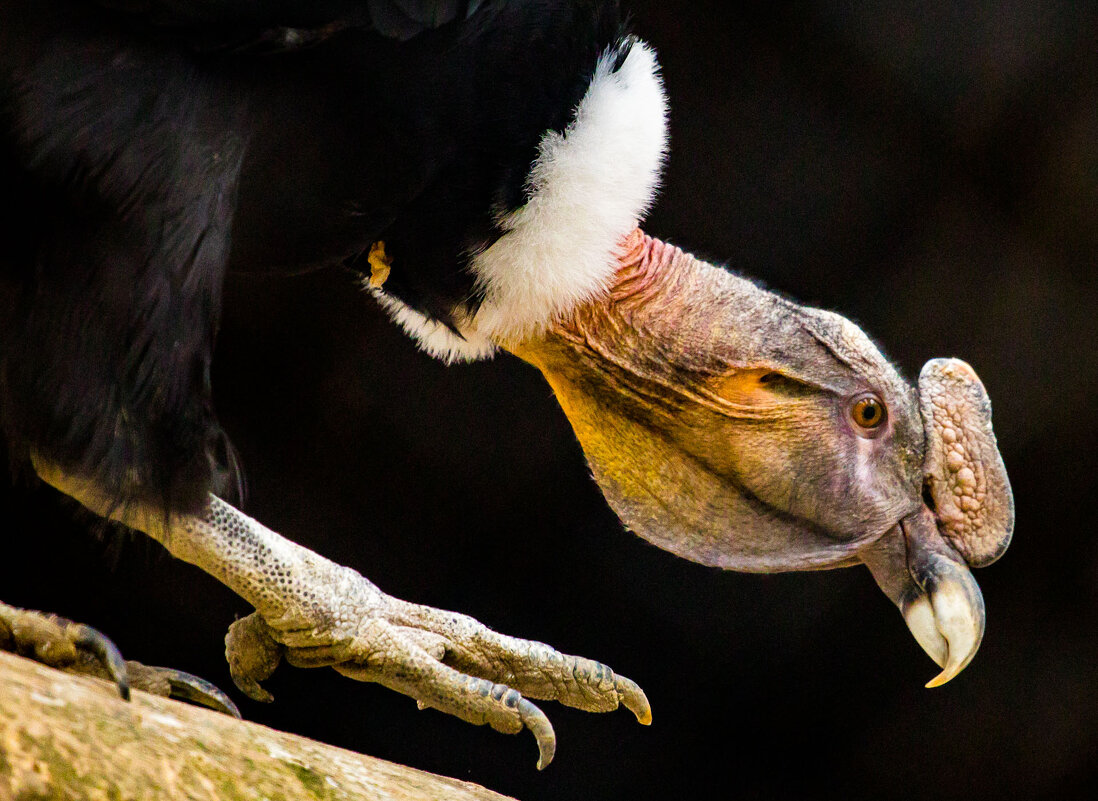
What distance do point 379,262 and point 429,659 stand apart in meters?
0.75

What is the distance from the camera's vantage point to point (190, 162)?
1722 millimetres

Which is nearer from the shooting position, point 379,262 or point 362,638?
point 362,638

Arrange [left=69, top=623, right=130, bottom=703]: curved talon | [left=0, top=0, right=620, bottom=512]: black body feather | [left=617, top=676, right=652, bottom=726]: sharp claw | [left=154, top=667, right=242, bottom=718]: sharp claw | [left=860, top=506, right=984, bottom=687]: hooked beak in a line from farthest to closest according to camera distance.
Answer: [left=860, top=506, right=984, bottom=687]: hooked beak → [left=617, top=676, right=652, bottom=726]: sharp claw → [left=154, top=667, right=242, bottom=718]: sharp claw → [left=0, top=0, right=620, bottom=512]: black body feather → [left=69, top=623, right=130, bottom=703]: curved talon

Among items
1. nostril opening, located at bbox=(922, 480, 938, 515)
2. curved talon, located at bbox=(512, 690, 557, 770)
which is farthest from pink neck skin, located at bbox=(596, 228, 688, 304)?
curved talon, located at bbox=(512, 690, 557, 770)

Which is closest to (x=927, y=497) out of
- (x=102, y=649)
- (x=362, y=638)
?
(x=362, y=638)

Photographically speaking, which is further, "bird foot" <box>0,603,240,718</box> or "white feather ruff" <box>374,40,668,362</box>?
"white feather ruff" <box>374,40,668,362</box>

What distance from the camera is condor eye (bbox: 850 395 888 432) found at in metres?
2.33

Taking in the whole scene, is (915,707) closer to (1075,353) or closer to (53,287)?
(1075,353)

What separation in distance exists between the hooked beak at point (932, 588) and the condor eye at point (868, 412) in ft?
0.63

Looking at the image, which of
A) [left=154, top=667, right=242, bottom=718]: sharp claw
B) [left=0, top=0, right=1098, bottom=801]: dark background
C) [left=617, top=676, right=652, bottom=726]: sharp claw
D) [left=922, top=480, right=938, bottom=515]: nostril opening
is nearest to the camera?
[left=154, top=667, right=242, bottom=718]: sharp claw

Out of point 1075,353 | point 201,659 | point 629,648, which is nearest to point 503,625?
point 629,648

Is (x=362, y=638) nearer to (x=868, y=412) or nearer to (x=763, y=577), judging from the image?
(x=868, y=412)

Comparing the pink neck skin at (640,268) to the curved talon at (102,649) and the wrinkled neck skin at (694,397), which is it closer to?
the wrinkled neck skin at (694,397)

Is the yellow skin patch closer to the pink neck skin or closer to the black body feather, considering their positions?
the black body feather
